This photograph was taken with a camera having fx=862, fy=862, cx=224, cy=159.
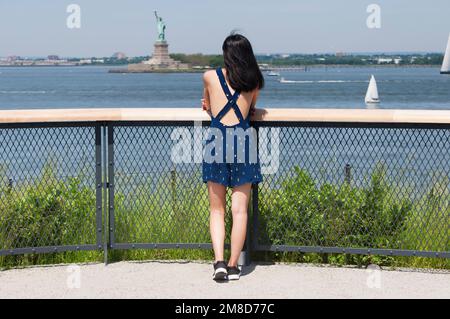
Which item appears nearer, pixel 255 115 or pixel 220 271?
pixel 220 271

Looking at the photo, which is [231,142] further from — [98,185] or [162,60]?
[162,60]

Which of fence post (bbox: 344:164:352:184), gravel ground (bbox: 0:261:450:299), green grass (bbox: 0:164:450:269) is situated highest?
fence post (bbox: 344:164:352:184)

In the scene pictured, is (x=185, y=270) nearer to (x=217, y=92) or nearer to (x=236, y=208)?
(x=236, y=208)

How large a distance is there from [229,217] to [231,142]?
890 mm

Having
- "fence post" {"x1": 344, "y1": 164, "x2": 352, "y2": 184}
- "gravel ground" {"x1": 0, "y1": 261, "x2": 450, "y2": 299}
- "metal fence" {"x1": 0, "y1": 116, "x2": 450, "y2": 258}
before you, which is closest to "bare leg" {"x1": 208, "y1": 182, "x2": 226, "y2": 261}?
"gravel ground" {"x1": 0, "y1": 261, "x2": 450, "y2": 299}

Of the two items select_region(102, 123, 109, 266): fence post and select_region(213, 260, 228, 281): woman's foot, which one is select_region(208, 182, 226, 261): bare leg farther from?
select_region(102, 123, 109, 266): fence post

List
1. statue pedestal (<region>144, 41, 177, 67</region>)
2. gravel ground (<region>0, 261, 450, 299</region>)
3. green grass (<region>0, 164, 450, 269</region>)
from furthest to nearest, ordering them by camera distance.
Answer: statue pedestal (<region>144, 41, 177, 67</region>) < green grass (<region>0, 164, 450, 269</region>) < gravel ground (<region>0, 261, 450, 299</region>)

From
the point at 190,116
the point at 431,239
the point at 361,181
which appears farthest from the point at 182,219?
the point at 431,239

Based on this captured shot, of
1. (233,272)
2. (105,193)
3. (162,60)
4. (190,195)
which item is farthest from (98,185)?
(162,60)

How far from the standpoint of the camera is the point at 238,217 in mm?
6523

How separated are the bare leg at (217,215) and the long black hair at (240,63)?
794 mm

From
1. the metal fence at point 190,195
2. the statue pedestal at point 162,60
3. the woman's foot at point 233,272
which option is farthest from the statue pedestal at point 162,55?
the woman's foot at point 233,272

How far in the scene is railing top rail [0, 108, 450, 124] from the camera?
6473 millimetres

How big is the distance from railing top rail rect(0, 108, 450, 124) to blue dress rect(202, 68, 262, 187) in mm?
220
